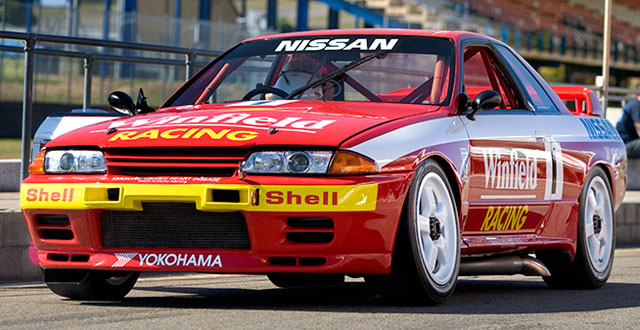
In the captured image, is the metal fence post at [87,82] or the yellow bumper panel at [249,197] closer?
the yellow bumper panel at [249,197]

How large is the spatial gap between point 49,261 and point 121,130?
2.36 feet

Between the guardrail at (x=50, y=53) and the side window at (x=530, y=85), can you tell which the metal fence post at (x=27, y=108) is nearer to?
the guardrail at (x=50, y=53)

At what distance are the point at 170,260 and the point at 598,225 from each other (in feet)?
11.4

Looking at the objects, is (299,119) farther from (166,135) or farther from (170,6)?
(170,6)

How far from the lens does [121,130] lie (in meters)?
5.68

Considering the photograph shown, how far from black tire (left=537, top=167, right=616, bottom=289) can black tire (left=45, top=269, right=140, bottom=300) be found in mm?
2775

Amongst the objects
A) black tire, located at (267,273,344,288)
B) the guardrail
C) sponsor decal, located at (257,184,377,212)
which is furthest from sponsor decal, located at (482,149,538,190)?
the guardrail

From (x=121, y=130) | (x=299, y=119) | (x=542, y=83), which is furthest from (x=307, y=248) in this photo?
(x=542, y=83)

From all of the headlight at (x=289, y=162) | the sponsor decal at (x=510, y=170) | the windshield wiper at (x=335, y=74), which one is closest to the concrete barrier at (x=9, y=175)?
the windshield wiper at (x=335, y=74)

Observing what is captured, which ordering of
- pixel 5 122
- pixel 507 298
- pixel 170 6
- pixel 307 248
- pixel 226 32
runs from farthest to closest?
pixel 170 6 → pixel 226 32 → pixel 5 122 → pixel 507 298 → pixel 307 248

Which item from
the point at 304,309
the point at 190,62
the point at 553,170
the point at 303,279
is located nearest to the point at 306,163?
the point at 304,309

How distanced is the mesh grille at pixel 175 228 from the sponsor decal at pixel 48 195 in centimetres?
19

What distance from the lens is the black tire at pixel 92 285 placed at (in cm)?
588

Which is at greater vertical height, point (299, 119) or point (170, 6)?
point (170, 6)
